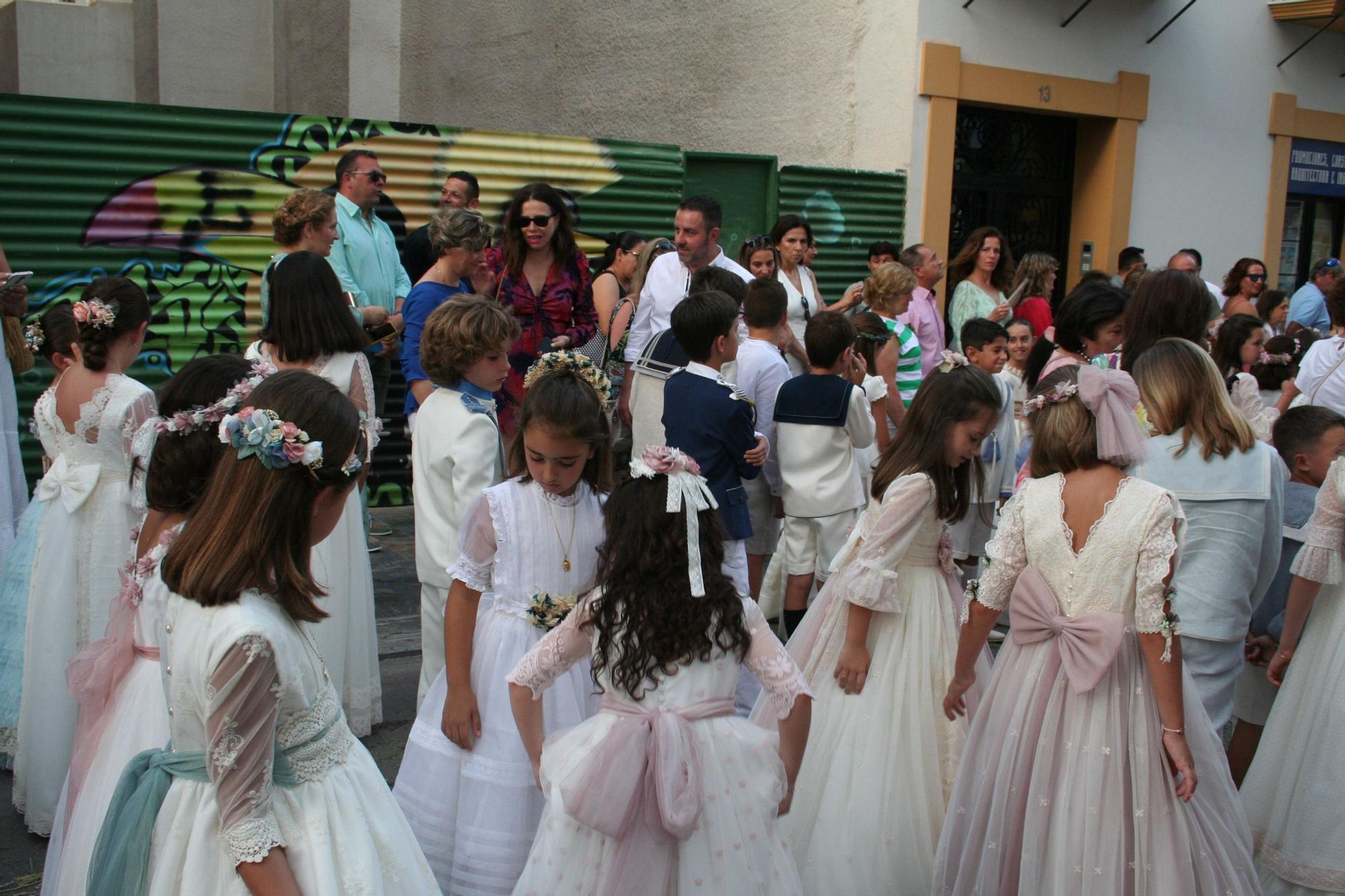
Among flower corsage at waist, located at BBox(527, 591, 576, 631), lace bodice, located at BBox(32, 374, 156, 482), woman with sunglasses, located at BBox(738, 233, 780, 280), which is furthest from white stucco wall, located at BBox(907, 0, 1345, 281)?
flower corsage at waist, located at BBox(527, 591, 576, 631)

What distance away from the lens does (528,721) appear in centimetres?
291

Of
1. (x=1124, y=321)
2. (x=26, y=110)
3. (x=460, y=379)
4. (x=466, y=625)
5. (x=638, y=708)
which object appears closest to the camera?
(x=638, y=708)

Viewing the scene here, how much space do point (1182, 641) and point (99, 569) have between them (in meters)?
3.86

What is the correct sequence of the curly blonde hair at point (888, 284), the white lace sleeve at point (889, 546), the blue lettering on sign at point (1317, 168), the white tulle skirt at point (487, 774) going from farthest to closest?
1. the blue lettering on sign at point (1317, 168)
2. the curly blonde hair at point (888, 284)
3. the white lace sleeve at point (889, 546)
4. the white tulle skirt at point (487, 774)

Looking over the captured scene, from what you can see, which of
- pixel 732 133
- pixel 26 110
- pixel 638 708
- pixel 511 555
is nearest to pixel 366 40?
pixel 732 133

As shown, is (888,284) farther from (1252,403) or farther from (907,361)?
(1252,403)

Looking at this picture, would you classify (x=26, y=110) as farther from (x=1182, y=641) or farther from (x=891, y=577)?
(x=1182, y=641)

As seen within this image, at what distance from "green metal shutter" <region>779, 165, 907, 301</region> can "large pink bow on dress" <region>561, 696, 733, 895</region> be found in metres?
8.39

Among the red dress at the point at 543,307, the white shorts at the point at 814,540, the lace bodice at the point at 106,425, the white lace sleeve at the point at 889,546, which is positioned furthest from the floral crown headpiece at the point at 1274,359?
the lace bodice at the point at 106,425

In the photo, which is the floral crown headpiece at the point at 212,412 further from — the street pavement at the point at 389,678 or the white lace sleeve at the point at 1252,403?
the white lace sleeve at the point at 1252,403

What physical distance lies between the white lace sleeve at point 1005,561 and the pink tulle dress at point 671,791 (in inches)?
32.8

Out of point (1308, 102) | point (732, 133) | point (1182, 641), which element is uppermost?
point (1308, 102)

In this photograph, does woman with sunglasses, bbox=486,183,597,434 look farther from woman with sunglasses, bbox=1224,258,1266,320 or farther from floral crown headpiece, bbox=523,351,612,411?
woman with sunglasses, bbox=1224,258,1266,320

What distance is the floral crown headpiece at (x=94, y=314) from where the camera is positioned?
4328mm
